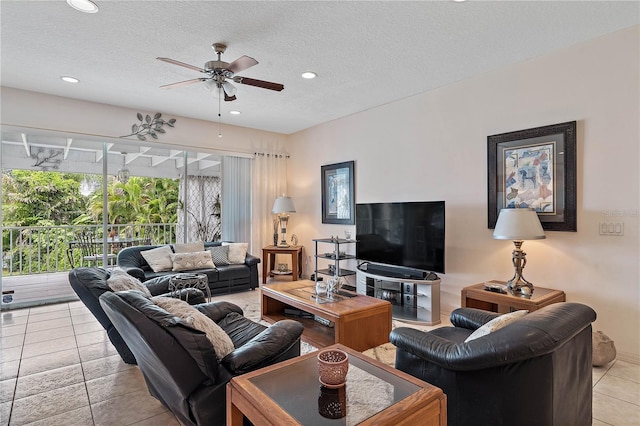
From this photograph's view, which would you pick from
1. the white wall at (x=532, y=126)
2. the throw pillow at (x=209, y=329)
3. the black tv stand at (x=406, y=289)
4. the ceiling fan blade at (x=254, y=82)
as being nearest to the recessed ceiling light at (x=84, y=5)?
the ceiling fan blade at (x=254, y=82)

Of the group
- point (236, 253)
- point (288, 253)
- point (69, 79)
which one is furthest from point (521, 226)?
point (69, 79)

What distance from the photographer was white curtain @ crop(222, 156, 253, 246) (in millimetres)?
6094

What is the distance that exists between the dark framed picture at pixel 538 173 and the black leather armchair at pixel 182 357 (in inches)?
111

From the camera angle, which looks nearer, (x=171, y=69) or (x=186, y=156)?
(x=171, y=69)

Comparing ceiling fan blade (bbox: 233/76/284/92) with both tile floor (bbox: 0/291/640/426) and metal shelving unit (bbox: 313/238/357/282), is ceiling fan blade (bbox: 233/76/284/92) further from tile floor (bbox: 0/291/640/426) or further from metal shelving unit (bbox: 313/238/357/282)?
tile floor (bbox: 0/291/640/426)

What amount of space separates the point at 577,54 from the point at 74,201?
7.00 meters

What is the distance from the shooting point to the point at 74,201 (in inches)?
222

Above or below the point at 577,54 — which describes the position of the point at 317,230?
below

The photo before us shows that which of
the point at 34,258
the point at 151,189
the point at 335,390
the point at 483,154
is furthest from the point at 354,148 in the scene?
the point at 34,258

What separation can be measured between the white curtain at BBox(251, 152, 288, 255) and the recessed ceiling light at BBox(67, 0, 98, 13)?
12.5 ft

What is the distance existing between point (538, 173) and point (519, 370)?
239cm

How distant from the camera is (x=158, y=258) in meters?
4.83

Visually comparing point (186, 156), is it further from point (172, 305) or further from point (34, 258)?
point (172, 305)

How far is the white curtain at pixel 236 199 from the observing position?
240 inches
